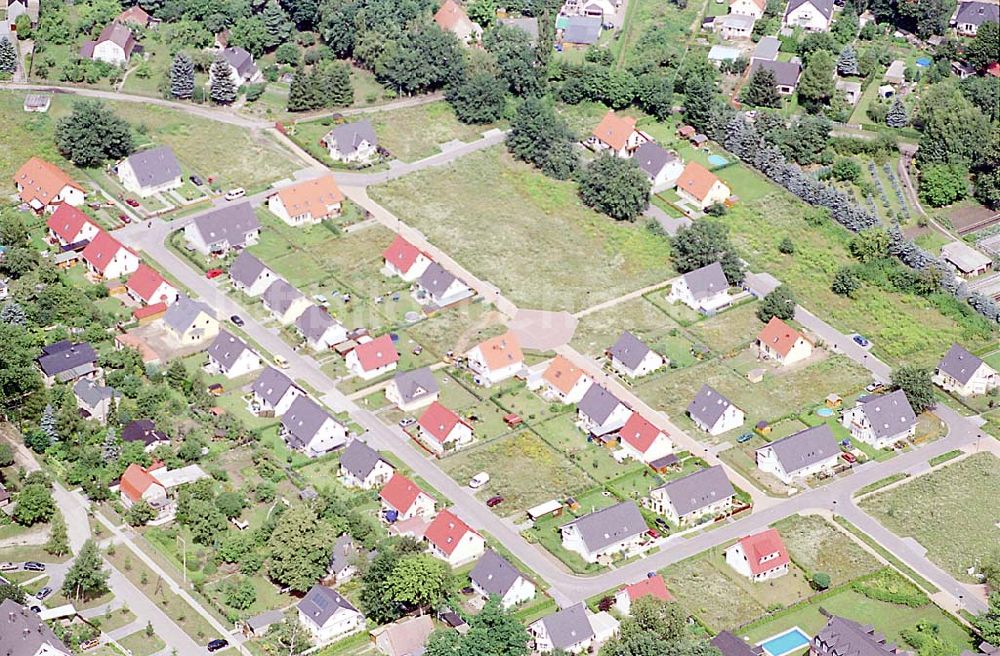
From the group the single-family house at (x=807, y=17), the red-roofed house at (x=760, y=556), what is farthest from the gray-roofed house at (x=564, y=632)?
the single-family house at (x=807, y=17)

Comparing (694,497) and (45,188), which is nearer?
(694,497)

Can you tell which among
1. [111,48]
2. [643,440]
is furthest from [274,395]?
[111,48]

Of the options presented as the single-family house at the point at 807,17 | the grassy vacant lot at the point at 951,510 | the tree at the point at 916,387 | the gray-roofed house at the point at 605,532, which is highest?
the single-family house at the point at 807,17

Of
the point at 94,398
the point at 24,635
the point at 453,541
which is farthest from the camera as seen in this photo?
the point at 94,398

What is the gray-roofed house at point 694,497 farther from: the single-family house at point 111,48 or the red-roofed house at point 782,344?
the single-family house at point 111,48

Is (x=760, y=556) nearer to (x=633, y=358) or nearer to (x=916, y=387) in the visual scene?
(x=916, y=387)

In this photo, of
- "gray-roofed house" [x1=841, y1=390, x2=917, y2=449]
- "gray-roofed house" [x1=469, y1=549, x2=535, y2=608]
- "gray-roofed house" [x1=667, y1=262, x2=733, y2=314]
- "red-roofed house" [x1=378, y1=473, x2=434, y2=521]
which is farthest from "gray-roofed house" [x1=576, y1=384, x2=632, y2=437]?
"gray-roofed house" [x1=469, y1=549, x2=535, y2=608]

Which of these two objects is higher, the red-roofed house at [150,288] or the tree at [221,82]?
the tree at [221,82]
